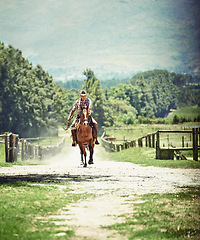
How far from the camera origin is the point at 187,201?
9.02 m

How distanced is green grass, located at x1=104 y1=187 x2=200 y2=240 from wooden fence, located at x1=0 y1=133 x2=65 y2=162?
13858 millimetres

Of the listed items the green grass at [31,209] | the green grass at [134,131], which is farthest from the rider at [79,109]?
the green grass at [134,131]

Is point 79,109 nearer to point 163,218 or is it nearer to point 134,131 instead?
point 163,218

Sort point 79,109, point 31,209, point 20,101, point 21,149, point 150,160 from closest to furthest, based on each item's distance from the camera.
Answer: point 31,209, point 79,109, point 150,160, point 21,149, point 20,101

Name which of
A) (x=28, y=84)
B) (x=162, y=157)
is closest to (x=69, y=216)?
(x=162, y=157)

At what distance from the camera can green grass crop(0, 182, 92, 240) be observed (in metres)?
6.56

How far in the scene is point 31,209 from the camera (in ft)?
26.8

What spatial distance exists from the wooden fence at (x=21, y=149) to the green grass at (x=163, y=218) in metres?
13.9

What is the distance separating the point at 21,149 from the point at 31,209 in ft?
59.2

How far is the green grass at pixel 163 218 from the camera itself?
22.5 feet

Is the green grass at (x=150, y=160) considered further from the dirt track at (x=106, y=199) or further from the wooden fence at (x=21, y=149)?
the wooden fence at (x=21, y=149)

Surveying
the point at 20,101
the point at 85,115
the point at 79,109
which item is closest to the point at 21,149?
the point at 79,109

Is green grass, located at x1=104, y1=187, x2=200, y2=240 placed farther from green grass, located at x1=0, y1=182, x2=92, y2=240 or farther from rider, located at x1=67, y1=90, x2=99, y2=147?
rider, located at x1=67, y1=90, x2=99, y2=147

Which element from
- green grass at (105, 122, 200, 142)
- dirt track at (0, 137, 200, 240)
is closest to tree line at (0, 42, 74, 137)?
green grass at (105, 122, 200, 142)
